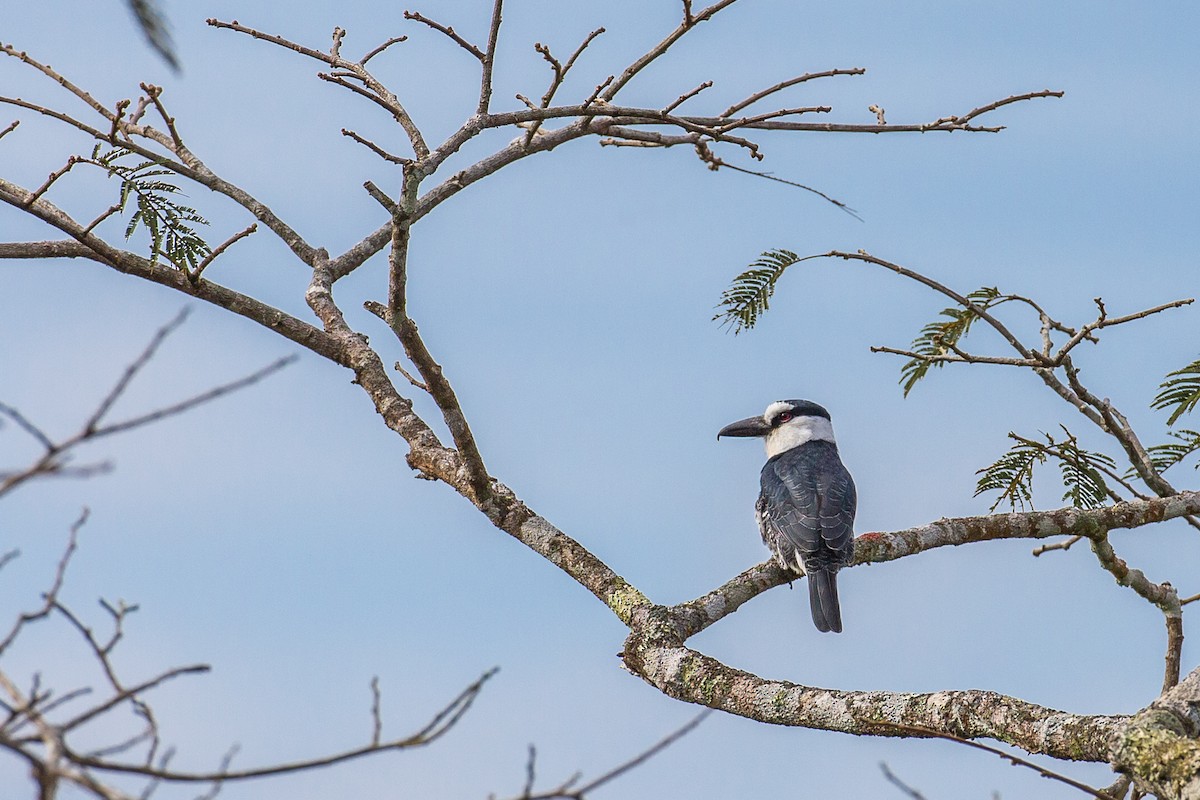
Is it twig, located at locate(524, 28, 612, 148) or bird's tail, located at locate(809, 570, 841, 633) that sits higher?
twig, located at locate(524, 28, 612, 148)

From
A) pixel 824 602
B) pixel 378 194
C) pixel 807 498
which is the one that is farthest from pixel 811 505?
pixel 378 194

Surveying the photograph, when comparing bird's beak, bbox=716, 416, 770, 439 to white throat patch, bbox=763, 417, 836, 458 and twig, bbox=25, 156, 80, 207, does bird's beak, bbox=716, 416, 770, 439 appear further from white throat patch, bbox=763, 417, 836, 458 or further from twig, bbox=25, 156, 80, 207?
twig, bbox=25, 156, 80, 207

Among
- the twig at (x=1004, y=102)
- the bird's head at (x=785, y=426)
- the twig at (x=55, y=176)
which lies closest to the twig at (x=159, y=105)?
the twig at (x=55, y=176)

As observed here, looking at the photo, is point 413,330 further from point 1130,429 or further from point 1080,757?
point 1130,429

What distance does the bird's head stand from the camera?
7875mm

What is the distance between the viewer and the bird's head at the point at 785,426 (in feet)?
25.8

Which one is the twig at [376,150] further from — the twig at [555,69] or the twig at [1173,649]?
the twig at [1173,649]

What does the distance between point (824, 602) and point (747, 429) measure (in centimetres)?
214

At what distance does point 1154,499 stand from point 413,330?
3.00m

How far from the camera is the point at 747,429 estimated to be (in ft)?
26.4

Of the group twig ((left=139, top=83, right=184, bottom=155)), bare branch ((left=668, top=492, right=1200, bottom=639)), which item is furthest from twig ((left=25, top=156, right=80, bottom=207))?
bare branch ((left=668, top=492, right=1200, bottom=639))

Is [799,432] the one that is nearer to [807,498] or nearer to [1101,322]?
[807,498]

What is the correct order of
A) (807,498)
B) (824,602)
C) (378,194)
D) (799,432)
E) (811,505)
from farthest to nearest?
(799,432)
(807,498)
(811,505)
(824,602)
(378,194)

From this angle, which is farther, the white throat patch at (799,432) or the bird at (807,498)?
the white throat patch at (799,432)
